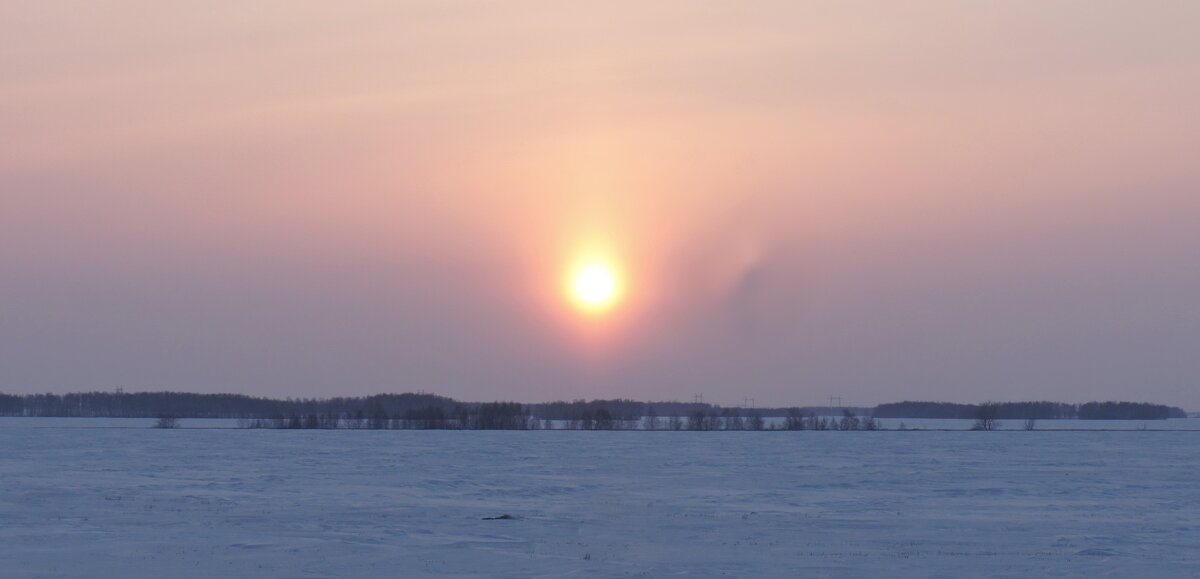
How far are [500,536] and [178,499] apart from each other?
36.4 ft

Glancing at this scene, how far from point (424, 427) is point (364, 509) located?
94379 millimetres

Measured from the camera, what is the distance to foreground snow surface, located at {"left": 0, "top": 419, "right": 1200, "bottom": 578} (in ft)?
58.0

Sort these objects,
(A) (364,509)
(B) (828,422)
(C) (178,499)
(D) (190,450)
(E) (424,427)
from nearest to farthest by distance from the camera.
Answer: (A) (364,509), (C) (178,499), (D) (190,450), (E) (424,427), (B) (828,422)

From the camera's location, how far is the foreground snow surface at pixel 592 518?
17672mm

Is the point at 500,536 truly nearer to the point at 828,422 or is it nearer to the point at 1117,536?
the point at 1117,536

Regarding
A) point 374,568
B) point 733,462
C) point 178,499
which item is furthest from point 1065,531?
point 733,462

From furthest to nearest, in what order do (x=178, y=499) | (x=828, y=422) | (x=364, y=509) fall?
(x=828, y=422), (x=178, y=499), (x=364, y=509)

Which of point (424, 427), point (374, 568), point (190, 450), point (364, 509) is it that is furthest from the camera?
point (424, 427)

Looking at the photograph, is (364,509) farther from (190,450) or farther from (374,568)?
(190,450)

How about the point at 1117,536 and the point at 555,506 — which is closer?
the point at 1117,536

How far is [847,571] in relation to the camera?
56.3 ft

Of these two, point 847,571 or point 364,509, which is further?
point 364,509

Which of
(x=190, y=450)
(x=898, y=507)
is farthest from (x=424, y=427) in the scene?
(x=898, y=507)

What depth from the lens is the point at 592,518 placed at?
25.0 meters
